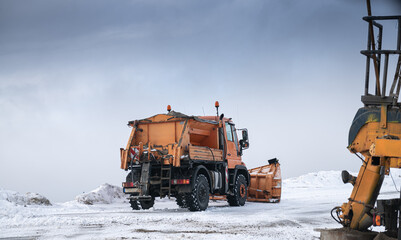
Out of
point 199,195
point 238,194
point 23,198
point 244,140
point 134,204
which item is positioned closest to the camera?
point 199,195

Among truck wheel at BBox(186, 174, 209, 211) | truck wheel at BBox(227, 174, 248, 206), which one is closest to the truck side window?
truck wheel at BBox(227, 174, 248, 206)

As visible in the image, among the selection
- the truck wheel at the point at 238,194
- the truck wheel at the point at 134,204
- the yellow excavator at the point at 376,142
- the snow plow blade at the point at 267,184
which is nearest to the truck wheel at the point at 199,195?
the truck wheel at the point at 134,204

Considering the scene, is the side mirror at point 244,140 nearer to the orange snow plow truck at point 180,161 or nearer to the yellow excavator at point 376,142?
the orange snow plow truck at point 180,161

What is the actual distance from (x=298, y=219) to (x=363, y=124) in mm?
6493

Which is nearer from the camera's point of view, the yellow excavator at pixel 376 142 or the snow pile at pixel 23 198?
the yellow excavator at pixel 376 142

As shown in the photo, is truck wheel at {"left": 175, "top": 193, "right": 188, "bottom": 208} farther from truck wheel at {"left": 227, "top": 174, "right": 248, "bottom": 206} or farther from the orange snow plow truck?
truck wheel at {"left": 227, "top": 174, "right": 248, "bottom": 206}

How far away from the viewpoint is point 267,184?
20.7 m

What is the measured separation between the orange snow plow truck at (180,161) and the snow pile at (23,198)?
5.85 m

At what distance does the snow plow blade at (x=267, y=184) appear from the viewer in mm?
20672

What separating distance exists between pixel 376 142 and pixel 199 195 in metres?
9.76

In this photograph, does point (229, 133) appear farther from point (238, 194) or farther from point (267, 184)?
point (267, 184)

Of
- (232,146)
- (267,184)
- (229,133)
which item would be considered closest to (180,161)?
(229,133)

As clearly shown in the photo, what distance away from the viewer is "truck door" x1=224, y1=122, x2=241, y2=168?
60.2ft

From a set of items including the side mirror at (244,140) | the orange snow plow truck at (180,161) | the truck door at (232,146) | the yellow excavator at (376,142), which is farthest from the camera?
the side mirror at (244,140)
